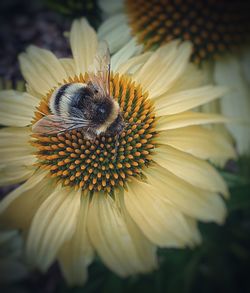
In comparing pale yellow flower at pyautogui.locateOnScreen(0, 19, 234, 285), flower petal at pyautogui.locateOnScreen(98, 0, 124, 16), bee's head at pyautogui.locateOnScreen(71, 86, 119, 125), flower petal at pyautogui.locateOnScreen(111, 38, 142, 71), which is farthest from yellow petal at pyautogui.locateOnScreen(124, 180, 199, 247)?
flower petal at pyautogui.locateOnScreen(98, 0, 124, 16)

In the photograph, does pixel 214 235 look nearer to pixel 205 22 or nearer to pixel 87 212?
pixel 87 212

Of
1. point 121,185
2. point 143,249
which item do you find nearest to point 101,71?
point 121,185

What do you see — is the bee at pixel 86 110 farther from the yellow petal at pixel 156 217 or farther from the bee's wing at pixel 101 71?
the yellow petal at pixel 156 217

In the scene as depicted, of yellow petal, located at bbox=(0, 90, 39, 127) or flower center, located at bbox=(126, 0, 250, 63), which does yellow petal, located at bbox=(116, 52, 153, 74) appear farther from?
yellow petal, located at bbox=(0, 90, 39, 127)

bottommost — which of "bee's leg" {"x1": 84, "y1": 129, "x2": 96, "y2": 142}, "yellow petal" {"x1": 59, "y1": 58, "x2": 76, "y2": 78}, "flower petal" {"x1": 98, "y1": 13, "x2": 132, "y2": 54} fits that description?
"bee's leg" {"x1": 84, "y1": 129, "x2": 96, "y2": 142}

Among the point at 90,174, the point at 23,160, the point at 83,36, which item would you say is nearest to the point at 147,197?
the point at 90,174

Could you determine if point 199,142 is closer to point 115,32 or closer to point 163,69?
point 163,69
